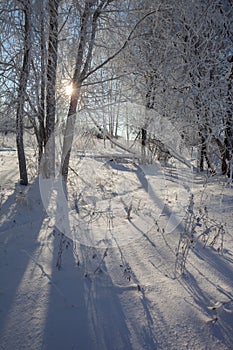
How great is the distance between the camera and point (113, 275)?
209 centimetres

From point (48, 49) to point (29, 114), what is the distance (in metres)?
1.44

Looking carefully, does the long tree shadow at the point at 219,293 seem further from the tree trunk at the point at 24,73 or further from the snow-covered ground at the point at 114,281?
the tree trunk at the point at 24,73

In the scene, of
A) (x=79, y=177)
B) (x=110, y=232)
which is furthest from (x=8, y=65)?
(x=110, y=232)

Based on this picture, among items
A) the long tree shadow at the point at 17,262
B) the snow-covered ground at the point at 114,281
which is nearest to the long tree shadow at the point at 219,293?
the snow-covered ground at the point at 114,281

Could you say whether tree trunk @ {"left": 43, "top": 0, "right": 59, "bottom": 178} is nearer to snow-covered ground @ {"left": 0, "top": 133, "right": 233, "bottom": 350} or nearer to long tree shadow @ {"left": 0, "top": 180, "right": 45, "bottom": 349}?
long tree shadow @ {"left": 0, "top": 180, "right": 45, "bottom": 349}

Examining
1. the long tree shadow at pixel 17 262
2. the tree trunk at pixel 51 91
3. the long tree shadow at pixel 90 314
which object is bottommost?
the long tree shadow at pixel 90 314

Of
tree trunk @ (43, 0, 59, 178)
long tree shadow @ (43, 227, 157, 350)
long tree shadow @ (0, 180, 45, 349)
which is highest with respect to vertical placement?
tree trunk @ (43, 0, 59, 178)

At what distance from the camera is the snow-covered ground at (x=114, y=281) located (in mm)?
1442

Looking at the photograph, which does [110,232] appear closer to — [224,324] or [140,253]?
[140,253]

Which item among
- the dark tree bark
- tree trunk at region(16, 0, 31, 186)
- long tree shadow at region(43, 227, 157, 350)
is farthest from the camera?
the dark tree bark

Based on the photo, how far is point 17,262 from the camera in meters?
2.27

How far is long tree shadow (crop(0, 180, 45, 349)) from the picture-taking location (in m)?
1.48

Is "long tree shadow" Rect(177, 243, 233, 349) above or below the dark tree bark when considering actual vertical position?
below

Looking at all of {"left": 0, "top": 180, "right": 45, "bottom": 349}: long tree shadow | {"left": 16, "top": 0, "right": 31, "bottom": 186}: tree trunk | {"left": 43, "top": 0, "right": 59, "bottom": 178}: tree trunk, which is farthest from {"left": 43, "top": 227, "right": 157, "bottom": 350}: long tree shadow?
{"left": 43, "top": 0, "right": 59, "bottom": 178}: tree trunk
